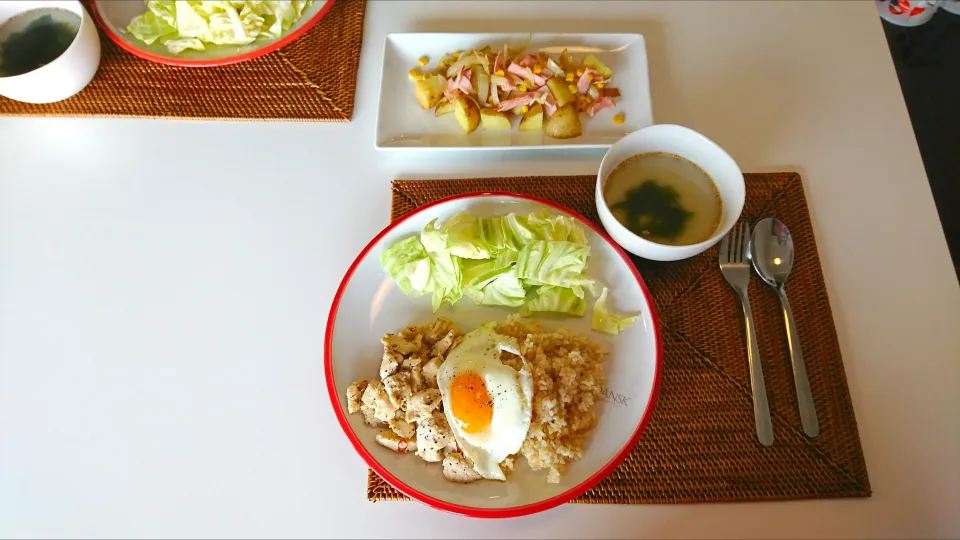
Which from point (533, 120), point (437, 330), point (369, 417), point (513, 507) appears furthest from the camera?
point (533, 120)

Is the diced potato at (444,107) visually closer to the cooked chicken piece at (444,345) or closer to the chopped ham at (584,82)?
the chopped ham at (584,82)

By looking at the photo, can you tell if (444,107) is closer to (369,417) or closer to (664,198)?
(664,198)

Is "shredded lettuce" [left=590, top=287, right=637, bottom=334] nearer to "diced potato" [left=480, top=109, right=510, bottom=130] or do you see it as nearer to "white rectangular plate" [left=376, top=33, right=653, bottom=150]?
"white rectangular plate" [left=376, top=33, right=653, bottom=150]

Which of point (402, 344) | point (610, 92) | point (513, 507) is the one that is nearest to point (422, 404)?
point (402, 344)

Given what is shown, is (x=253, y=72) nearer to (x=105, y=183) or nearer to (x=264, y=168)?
(x=264, y=168)

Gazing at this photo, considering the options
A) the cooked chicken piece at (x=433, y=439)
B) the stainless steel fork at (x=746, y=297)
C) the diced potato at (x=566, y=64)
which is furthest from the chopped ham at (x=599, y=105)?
the cooked chicken piece at (x=433, y=439)

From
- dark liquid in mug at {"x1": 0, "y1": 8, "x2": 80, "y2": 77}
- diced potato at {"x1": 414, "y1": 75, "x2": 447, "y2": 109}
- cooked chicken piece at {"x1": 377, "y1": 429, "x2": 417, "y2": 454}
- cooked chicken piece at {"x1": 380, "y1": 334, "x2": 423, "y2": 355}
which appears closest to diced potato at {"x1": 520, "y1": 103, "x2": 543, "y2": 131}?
diced potato at {"x1": 414, "y1": 75, "x2": 447, "y2": 109}

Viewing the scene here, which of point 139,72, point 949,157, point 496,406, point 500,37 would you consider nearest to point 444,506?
point 496,406
